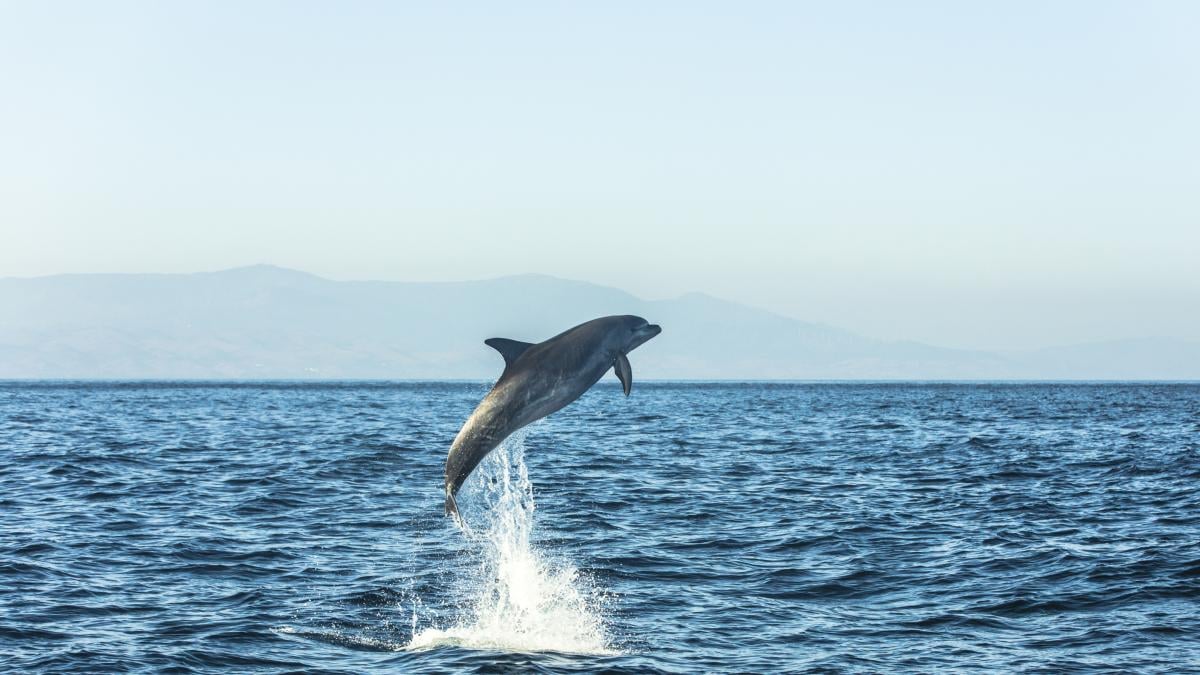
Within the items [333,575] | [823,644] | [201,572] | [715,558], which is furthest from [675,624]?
[201,572]

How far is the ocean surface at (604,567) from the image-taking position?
16.9 metres

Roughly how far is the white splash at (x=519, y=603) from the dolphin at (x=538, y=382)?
2.47 meters

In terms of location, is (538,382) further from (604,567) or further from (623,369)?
(604,567)

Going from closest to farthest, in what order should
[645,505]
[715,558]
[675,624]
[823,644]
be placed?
[823,644]
[675,624]
[715,558]
[645,505]

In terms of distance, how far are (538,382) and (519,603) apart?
307 inches

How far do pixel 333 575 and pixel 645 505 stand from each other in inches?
437

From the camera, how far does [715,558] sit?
2361 centimetres

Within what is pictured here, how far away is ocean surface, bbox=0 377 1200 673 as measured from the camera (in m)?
16.9

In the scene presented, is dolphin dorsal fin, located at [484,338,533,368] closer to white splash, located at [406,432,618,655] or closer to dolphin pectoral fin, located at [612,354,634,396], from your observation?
dolphin pectoral fin, located at [612,354,634,396]

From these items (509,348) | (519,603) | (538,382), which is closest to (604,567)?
(519,603)

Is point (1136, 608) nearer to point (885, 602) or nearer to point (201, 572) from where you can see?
point (885, 602)

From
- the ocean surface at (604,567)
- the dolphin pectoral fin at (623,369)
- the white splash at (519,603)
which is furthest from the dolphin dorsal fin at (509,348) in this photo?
the ocean surface at (604,567)

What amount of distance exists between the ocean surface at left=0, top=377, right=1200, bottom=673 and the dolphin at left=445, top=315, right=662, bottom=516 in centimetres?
414

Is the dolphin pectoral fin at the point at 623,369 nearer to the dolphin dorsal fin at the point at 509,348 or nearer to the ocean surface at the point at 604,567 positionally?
the dolphin dorsal fin at the point at 509,348
